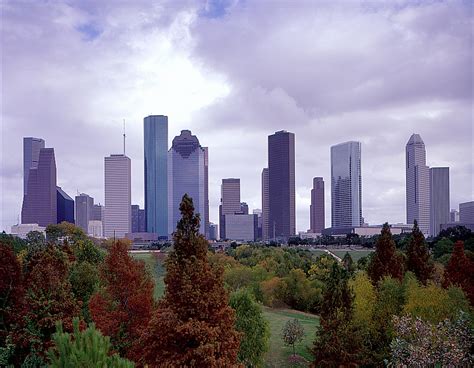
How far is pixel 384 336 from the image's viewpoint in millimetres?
28984

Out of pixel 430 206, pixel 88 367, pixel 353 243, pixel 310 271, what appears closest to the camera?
pixel 88 367

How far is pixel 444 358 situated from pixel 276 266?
44717 millimetres

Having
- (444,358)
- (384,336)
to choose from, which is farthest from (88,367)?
(384,336)

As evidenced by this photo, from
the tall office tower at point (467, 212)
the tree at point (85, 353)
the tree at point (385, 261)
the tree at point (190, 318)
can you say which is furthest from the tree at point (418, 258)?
the tall office tower at point (467, 212)

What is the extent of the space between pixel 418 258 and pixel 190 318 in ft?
72.4

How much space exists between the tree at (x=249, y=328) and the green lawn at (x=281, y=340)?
2570 mm

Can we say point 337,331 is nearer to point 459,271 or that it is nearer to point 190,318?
point 190,318

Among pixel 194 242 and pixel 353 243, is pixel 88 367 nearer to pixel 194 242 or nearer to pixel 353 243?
pixel 194 242

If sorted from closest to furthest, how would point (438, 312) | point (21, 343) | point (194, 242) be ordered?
point (194, 242) < point (21, 343) < point (438, 312)

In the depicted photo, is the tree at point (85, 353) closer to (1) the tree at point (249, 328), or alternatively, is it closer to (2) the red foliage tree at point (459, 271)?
(1) the tree at point (249, 328)

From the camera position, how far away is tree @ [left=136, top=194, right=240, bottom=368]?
15.8 meters

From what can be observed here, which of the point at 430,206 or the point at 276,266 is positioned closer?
the point at 276,266

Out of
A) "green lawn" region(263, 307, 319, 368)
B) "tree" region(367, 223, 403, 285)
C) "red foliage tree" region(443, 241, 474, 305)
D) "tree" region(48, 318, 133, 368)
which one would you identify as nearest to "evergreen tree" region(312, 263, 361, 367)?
"green lawn" region(263, 307, 319, 368)

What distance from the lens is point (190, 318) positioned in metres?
16.0
